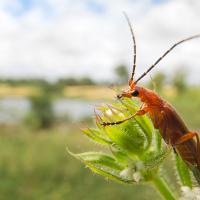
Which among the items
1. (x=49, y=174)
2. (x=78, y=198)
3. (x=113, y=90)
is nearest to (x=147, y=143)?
(x=113, y=90)

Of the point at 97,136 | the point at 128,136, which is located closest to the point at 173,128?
the point at 128,136

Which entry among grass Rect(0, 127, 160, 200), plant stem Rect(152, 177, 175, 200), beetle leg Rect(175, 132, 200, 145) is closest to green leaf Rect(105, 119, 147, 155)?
plant stem Rect(152, 177, 175, 200)

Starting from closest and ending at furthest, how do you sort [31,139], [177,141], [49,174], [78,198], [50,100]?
[177,141], [78,198], [49,174], [31,139], [50,100]

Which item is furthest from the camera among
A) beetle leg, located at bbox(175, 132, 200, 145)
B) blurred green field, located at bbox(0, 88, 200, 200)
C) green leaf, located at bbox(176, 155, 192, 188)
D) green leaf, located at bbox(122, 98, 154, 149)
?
blurred green field, located at bbox(0, 88, 200, 200)

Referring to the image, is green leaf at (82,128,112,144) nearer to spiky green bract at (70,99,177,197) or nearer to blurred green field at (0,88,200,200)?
spiky green bract at (70,99,177,197)

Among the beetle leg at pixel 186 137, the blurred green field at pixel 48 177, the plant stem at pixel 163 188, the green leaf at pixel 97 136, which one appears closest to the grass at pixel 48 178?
the blurred green field at pixel 48 177

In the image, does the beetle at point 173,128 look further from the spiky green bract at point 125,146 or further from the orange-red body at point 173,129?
the spiky green bract at point 125,146

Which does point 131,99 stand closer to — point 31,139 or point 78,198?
point 78,198
